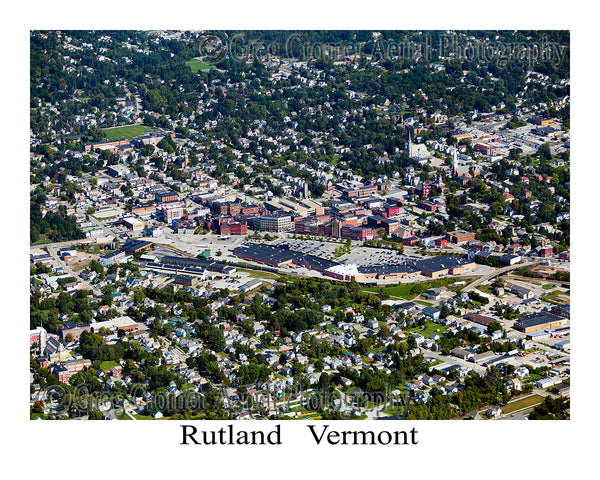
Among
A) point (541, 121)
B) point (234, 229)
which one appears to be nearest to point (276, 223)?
point (234, 229)

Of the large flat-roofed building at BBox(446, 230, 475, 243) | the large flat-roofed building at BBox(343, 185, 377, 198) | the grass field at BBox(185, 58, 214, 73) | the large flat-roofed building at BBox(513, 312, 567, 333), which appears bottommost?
the large flat-roofed building at BBox(513, 312, 567, 333)

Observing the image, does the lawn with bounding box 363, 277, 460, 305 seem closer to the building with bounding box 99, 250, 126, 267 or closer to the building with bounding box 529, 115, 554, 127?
the building with bounding box 99, 250, 126, 267

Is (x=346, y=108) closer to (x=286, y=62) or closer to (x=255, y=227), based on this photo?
(x=286, y=62)

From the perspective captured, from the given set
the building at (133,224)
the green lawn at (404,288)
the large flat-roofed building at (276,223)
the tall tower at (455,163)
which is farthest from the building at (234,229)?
the tall tower at (455,163)

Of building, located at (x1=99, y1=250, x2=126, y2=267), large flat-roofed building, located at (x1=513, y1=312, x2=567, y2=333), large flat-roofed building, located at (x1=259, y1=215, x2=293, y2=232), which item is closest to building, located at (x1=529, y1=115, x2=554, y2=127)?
large flat-roofed building, located at (x1=259, y1=215, x2=293, y2=232)

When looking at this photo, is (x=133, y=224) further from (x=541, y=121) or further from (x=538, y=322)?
(x=541, y=121)
